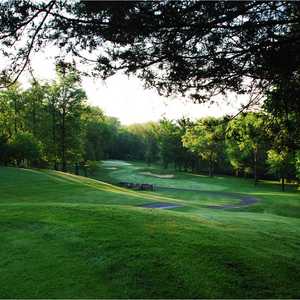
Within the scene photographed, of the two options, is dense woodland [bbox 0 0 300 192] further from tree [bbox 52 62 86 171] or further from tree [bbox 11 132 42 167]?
tree [bbox 52 62 86 171]

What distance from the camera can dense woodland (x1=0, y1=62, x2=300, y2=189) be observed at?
986 cm

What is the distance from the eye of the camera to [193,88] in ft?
28.1

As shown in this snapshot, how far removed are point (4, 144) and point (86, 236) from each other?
4196 cm

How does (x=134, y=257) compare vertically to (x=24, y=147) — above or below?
below

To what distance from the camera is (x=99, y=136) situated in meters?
83.9

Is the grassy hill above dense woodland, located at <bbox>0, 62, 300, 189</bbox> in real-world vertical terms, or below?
below

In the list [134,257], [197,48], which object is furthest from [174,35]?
[134,257]

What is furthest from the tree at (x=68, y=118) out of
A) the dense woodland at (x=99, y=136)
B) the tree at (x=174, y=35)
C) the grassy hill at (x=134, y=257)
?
the tree at (x=174, y=35)

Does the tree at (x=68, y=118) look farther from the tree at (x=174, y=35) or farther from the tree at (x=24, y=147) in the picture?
the tree at (x=174, y=35)

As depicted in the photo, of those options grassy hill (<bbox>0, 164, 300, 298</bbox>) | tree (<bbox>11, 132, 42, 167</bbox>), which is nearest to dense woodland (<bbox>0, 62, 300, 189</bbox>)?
tree (<bbox>11, 132, 42, 167</bbox>)

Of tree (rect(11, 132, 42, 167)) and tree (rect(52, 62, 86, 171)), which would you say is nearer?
tree (rect(11, 132, 42, 167))

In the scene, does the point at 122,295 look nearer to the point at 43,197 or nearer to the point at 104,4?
the point at 104,4

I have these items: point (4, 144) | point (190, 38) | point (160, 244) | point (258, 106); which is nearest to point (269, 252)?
point (160, 244)

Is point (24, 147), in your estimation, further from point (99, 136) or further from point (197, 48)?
point (197, 48)
